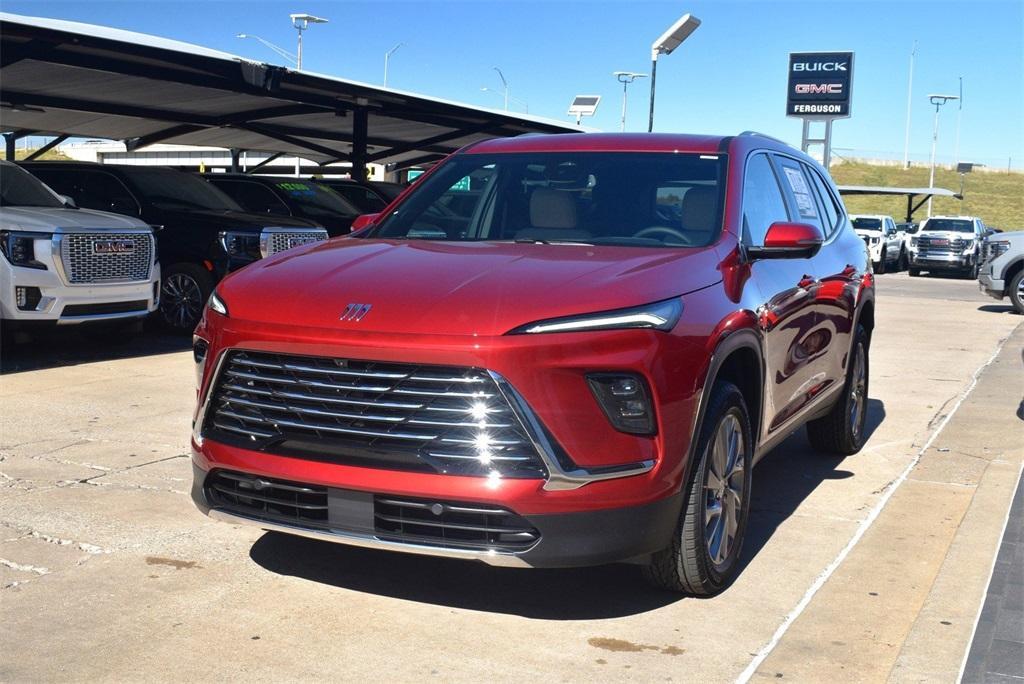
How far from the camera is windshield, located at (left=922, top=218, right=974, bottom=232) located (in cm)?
3406

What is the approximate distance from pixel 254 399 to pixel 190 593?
0.83 metres

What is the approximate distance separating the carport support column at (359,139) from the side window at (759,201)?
51.1 feet

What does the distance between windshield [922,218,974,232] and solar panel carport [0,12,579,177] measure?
1417cm

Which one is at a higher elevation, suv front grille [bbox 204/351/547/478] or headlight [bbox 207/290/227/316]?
headlight [bbox 207/290/227/316]

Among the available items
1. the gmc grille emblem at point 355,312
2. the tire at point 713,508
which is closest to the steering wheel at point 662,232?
the tire at point 713,508

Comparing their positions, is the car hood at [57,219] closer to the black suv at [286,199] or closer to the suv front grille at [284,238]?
the suv front grille at [284,238]

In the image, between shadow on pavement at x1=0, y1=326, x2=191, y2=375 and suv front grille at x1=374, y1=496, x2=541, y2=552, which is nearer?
suv front grille at x1=374, y1=496, x2=541, y2=552

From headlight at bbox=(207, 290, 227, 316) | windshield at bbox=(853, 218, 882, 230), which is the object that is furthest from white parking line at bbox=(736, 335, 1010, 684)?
windshield at bbox=(853, 218, 882, 230)

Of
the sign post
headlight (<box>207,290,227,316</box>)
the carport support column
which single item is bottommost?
headlight (<box>207,290,227,316</box>)

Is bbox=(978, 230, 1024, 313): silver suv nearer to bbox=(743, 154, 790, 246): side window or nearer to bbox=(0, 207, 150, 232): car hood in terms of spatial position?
bbox=(0, 207, 150, 232): car hood

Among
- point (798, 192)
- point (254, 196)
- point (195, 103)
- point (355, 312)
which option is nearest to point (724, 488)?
point (355, 312)

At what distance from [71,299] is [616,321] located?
747 centimetres

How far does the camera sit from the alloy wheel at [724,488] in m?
4.34

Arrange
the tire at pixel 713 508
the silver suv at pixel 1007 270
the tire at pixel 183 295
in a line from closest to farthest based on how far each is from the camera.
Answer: the tire at pixel 713 508 < the tire at pixel 183 295 < the silver suv at pixel 1007 270
